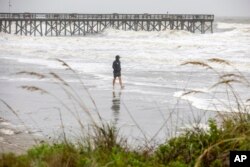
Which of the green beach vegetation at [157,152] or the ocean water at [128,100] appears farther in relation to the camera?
the ocean water at [128,100]

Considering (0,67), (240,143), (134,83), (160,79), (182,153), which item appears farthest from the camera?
(0,67)

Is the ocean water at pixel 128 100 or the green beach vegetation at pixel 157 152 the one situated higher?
the green beach vegetation at pixel 157 152

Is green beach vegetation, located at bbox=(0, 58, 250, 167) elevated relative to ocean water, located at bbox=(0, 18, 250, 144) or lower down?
elevated

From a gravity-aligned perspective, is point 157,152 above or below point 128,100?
above

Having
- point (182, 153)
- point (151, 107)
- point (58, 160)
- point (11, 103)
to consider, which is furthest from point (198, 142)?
point (11, 103)

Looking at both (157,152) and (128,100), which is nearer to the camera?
(157,152)

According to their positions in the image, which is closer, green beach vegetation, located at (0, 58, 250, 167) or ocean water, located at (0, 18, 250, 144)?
green beach vegetation, located at (0, 58, 250, 167)

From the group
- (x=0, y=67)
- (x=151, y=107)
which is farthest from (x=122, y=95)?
(x=0, y=67)

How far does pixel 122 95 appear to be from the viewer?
48.3 ft

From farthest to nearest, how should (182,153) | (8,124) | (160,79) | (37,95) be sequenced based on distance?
1. (160,79)
2. (37,95)
3. (8,124)
4. (182,153)

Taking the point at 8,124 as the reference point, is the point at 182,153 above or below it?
above

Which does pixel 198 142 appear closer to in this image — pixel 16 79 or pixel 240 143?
pixel 240 143

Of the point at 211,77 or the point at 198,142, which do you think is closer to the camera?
the point at 198,142

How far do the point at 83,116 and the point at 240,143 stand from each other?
6930 mm
